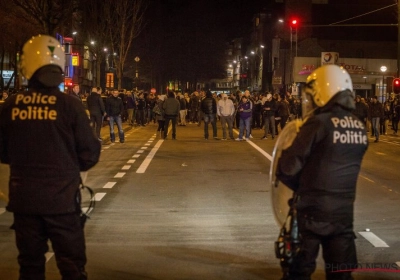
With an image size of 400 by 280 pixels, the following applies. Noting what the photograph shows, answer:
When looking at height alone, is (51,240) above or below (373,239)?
above

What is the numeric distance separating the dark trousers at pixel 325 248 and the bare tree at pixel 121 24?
174 feet

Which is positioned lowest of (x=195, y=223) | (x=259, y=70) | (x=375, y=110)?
(x=195, y=223)

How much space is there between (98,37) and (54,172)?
57758 mm

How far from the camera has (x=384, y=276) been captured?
6824 millimetres

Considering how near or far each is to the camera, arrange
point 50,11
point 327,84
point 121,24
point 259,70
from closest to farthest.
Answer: point 327,84
point 50,11
point 121,24
point 259,70

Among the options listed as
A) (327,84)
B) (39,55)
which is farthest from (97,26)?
(327,84)

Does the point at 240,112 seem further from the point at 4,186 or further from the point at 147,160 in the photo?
the point at 4,186

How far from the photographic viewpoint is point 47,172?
14.6 feet

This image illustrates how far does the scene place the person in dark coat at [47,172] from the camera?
175 inches

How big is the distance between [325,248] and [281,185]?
52 cm

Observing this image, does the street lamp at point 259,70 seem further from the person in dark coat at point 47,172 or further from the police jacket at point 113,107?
the person in dark coat at point 47,172

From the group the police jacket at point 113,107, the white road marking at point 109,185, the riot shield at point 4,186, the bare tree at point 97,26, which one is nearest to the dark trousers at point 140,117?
the police jacket at point 113,107

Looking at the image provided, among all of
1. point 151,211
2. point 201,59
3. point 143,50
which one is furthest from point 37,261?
point 201,59

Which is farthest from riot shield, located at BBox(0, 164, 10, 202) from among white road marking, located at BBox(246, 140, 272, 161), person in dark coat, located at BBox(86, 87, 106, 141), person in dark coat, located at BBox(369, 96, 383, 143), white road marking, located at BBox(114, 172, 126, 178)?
person in dark coat, located at BBox(369, 96, 383, 143)
